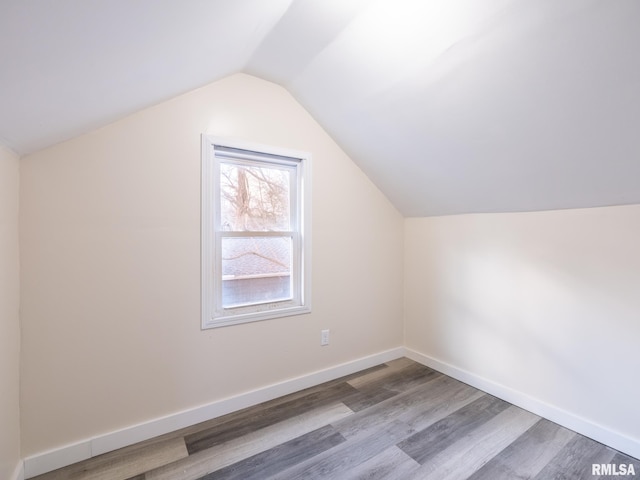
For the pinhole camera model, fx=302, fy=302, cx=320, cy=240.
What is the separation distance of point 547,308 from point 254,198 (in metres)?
2.14

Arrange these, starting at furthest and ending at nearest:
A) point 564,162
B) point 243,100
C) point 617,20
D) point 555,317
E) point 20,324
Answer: point 243,100
point 555,317
point 564,162
point 20,324
point 617,20

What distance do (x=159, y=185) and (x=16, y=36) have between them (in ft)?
3.87

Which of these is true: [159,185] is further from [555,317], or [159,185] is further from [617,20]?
[555,317]

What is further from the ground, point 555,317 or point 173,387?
point 555,317

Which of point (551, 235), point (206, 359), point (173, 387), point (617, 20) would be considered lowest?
point (173, 387)

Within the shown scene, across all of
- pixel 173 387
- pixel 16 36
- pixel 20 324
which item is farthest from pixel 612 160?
pixel 20 324

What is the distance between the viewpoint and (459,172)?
6.91 ft

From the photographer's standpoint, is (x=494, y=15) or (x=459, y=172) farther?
(x=459, y=172)

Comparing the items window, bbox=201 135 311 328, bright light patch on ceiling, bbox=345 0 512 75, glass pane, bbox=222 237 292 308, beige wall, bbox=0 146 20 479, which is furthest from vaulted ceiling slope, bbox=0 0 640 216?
glass pane, bbox=222 237 292 308

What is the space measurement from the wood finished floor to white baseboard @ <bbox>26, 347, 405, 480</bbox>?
0.04 m
